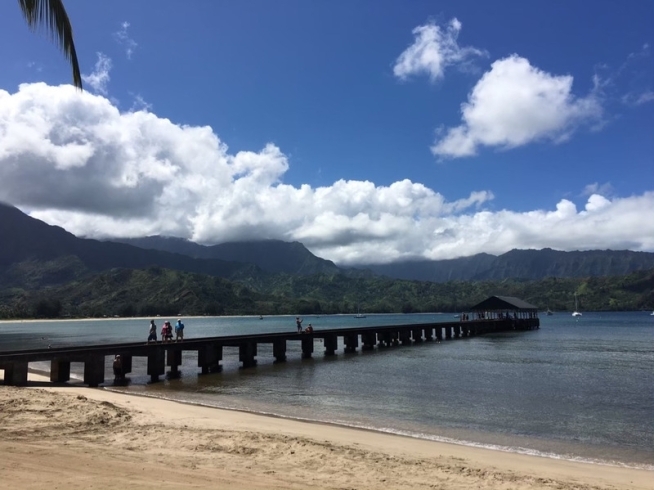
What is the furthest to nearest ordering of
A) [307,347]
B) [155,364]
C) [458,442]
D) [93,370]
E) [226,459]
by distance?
[307,347] < [155,364] < [93,370] < [458,442] < [226,459]

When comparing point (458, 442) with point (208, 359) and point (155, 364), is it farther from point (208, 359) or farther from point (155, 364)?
point (208, 359)

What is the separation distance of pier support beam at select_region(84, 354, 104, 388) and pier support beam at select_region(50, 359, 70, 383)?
0.96 m

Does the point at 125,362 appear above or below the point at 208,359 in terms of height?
above

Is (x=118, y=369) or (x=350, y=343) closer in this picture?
(x=118, y=369)

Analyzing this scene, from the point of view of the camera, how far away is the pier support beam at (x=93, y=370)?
22703mm

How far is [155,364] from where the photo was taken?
26.3m

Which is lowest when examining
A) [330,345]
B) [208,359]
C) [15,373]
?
[330,345]

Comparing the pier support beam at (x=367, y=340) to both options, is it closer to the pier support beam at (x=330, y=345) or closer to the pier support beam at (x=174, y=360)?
the pier support beam at (x=330, y=345)

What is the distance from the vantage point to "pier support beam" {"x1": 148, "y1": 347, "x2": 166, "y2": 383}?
85.5 feet

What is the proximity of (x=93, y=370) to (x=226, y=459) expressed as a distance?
1717 cm

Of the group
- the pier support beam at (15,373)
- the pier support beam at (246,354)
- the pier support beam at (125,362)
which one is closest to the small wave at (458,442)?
the pier support beam at (15,373)

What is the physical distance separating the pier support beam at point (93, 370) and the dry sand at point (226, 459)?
985 centimetres

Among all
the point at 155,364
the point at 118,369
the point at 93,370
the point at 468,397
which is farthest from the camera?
the point at 155,364

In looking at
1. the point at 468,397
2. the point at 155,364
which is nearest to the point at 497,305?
the point at 468,397
